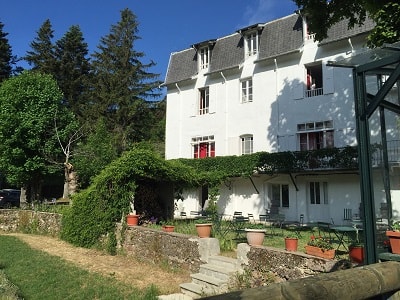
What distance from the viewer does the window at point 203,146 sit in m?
26.2

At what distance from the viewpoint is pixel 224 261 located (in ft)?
30.1

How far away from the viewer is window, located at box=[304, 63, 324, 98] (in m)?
21.7

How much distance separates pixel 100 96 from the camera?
37125 millimetres

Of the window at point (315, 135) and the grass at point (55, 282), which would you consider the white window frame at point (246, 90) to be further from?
the grass at point (55, 282)

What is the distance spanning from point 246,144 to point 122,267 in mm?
15008

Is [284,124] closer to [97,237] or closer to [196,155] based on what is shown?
[196,155]

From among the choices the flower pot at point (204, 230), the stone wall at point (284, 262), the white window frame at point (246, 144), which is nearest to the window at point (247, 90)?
the white window frame at point (246, 144)

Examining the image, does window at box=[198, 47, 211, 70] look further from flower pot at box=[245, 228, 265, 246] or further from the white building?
flower pot at box=[245, 228, 265, 246]

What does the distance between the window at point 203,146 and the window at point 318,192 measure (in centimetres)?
732

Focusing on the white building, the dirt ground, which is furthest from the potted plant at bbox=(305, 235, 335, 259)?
the white building

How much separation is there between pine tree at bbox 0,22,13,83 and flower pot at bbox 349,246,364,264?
129ft

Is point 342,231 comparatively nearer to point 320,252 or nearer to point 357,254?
point 320,252

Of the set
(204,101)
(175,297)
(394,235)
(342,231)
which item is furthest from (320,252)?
(204,101)

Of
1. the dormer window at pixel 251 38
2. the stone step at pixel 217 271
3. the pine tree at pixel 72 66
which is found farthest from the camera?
the pine tree at pixel 72 66
